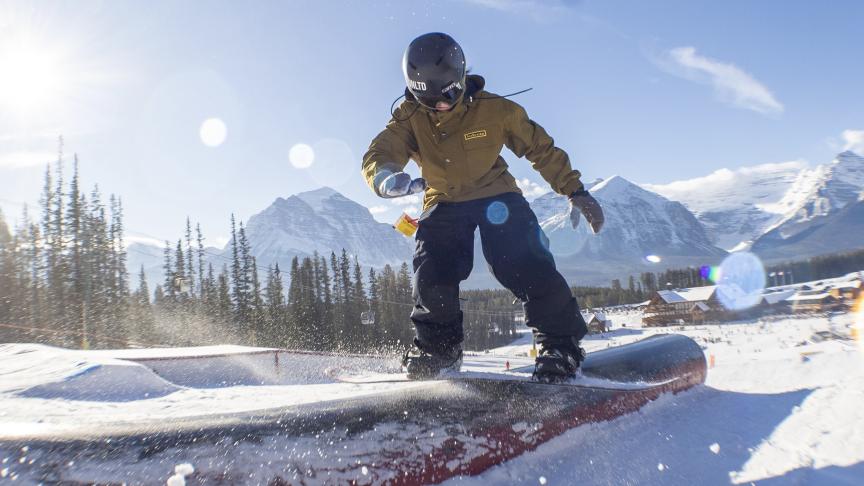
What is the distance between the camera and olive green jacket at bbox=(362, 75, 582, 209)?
3.17 meters

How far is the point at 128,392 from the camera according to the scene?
180 inches

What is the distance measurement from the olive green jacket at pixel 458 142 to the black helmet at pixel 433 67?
9.0 inches

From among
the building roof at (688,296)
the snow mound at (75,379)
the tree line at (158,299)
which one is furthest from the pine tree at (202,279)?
the building roof at (688,296)

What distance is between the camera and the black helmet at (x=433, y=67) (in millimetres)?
2840

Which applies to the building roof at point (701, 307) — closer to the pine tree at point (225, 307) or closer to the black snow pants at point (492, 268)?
the pine tree at point (225, 307)

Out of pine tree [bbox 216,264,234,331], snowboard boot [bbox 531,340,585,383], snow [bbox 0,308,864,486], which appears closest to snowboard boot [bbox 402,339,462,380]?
snow [bbox 0,308,864,486]

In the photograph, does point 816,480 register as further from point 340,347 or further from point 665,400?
point 340,347

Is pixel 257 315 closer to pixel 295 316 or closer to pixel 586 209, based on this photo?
pixel 295 316

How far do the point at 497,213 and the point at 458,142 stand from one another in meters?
0.53

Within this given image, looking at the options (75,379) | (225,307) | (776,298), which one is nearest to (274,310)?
(225,307)

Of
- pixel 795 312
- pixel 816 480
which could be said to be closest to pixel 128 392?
pixel 816 480

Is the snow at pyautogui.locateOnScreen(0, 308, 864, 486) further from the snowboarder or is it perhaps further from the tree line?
the tree line

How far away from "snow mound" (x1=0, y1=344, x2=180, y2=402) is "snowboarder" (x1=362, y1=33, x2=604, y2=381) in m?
2.60

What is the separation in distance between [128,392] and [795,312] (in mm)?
74906
